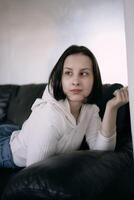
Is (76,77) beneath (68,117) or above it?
above

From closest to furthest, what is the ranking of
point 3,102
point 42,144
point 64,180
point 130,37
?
point 130,37
point 64,180
point 42,144
point 3,102

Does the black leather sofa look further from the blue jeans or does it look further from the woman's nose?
the woman's nose

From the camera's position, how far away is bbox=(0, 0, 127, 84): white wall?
6.89 ft

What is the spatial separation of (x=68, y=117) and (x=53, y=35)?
44.4 inches

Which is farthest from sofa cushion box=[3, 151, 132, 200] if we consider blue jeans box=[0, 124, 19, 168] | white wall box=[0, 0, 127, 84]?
white wall box=[0, 0, 127, 84]

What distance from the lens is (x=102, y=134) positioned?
→ 142cm

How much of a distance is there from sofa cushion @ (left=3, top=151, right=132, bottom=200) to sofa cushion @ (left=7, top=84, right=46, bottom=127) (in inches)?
39.6

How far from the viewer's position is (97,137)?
1455 mm

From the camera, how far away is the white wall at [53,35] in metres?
2.10

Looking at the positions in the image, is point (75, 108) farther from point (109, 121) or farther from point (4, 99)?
point (4, 99)

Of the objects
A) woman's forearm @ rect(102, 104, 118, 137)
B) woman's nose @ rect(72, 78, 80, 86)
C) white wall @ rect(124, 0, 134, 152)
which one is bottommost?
woman's forearm @ rect(102, 104, 118, 137)

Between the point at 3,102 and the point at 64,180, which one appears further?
the point at 3,102

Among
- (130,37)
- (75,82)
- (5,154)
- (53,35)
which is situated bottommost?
(5,154)

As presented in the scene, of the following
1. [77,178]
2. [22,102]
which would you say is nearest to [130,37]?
[77,178]
